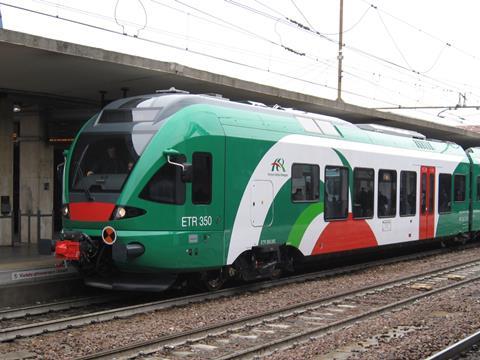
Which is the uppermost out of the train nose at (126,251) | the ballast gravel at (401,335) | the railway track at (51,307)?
the train nose at (126,251)

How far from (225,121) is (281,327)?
3674 mm

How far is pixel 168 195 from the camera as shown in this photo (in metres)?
9.73

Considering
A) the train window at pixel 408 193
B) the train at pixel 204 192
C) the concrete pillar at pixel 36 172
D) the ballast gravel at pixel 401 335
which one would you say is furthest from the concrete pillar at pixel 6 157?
the ballast gravel at pixel 401 335

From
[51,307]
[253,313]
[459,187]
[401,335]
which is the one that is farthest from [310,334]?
[459,187]

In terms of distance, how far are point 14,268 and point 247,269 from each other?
401cm

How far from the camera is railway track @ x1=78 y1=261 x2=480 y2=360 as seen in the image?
24.0ft

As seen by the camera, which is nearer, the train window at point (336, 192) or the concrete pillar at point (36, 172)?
the train window at point (336, 192)

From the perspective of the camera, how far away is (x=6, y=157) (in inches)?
615

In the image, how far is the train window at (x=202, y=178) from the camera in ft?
33.0

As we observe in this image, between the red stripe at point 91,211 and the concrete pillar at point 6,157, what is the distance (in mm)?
6095

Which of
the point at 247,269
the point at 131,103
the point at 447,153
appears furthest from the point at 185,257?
the point at 447,153

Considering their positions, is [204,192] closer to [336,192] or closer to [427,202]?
[336,192]

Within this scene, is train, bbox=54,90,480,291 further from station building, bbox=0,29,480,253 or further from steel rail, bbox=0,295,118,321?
station building, bbox=0,29,480,253

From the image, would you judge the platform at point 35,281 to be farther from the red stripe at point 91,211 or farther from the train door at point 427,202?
the train door at point 427,202
